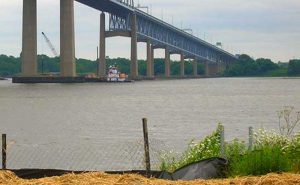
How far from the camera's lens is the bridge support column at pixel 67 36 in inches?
3607

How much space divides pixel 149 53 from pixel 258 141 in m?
131

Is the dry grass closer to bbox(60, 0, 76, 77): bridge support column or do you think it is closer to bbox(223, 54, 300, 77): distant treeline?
bbox(60, 0, 76, 77): bridge support column

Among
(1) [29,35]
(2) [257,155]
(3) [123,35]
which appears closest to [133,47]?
(3) [123,35]

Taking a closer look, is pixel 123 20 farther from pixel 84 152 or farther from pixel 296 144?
pixel 296 144

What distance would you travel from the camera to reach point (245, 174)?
27.3ft

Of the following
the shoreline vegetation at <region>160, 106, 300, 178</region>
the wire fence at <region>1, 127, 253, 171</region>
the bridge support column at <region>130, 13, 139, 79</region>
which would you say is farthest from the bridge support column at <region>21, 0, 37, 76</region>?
the shoreline vegetation at <region>160, 106, 300, 178</region>

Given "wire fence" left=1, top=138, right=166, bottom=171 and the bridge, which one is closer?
"wire fence" left=1, top=138, right=166, bottom=171

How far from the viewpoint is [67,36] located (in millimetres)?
91875

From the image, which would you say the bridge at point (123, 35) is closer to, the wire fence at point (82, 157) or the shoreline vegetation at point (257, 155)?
the wire fence at point (82, 157)

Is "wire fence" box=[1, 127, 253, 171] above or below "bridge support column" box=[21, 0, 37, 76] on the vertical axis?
below

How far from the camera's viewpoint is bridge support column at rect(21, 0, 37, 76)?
93.8m

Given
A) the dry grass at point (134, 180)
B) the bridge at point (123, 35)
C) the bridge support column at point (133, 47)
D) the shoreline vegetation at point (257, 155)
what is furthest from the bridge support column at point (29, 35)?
the dry grass at point (134, 180)

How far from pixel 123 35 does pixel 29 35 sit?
36.4 m

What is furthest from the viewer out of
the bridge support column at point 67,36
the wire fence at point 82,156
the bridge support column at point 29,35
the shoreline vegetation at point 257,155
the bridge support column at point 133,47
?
the bridge support column at point 133,47
